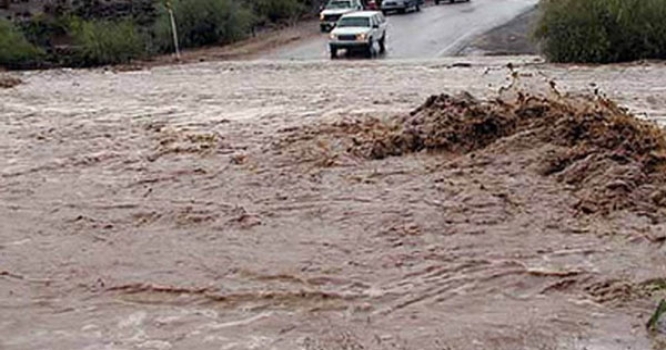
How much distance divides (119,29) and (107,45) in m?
1.31

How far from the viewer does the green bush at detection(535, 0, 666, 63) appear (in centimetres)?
2939

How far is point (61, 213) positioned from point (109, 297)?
370cm

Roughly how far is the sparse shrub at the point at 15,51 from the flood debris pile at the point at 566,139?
72.3ft

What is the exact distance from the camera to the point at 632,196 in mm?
12445

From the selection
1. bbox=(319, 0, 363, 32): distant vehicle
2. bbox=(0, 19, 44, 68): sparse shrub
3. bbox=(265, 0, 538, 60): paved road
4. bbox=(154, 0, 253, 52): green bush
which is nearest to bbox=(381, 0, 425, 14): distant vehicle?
bbox=(265, 0, 538, 60): paved road

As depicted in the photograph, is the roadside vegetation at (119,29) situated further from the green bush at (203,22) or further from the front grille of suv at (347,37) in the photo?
the front grille of suv at (347,37)

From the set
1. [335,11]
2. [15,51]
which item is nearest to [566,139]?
[15,51]

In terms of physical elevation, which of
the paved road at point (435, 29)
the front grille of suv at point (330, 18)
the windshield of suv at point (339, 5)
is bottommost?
the paved road at point (435, 29)

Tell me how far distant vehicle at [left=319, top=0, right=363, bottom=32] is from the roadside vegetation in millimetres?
3013

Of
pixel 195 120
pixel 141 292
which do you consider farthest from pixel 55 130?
pixel 141 292

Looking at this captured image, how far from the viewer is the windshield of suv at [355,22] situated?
3612 cm

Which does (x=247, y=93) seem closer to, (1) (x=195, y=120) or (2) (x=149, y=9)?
(1) (x=195, y=120)

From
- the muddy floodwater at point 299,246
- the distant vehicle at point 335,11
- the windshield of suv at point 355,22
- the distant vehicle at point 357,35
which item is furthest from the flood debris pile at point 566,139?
the distant vehicle at point 335,11

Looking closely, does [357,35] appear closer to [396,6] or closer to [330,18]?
[330,18]
